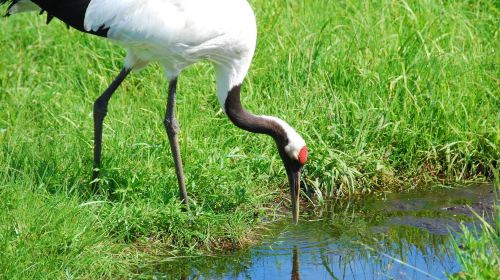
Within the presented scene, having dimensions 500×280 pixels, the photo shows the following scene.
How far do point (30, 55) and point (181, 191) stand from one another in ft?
8.39

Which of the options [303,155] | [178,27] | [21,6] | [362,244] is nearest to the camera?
[362,244]

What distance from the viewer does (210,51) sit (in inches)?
249

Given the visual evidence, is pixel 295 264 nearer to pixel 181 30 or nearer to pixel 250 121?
pixel 250 121

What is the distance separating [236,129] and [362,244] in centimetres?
181

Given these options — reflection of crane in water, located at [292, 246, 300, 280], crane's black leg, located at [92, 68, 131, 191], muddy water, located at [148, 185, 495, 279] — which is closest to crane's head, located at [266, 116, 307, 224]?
muddy water, located at [148, 185, 495, 279]

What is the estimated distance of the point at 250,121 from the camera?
6.45m

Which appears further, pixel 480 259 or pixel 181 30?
pixel 181 30

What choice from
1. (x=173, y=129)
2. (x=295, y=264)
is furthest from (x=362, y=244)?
(x=173, y=129)

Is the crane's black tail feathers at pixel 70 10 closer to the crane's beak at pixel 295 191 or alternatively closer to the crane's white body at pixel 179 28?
the crane's white body at pixel 179 28

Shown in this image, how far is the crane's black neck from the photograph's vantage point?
6.42 m

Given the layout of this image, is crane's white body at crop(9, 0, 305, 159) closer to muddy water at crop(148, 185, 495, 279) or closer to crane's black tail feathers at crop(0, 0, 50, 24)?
crane's black tail feathers at crop(0, 0, 50, 24)

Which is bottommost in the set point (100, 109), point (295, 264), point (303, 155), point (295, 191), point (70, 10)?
point (295, 264)

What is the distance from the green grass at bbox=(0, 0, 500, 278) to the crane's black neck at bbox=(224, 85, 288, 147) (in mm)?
306

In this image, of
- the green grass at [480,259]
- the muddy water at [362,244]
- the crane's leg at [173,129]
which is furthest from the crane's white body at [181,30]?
the green grass at [480,259]
